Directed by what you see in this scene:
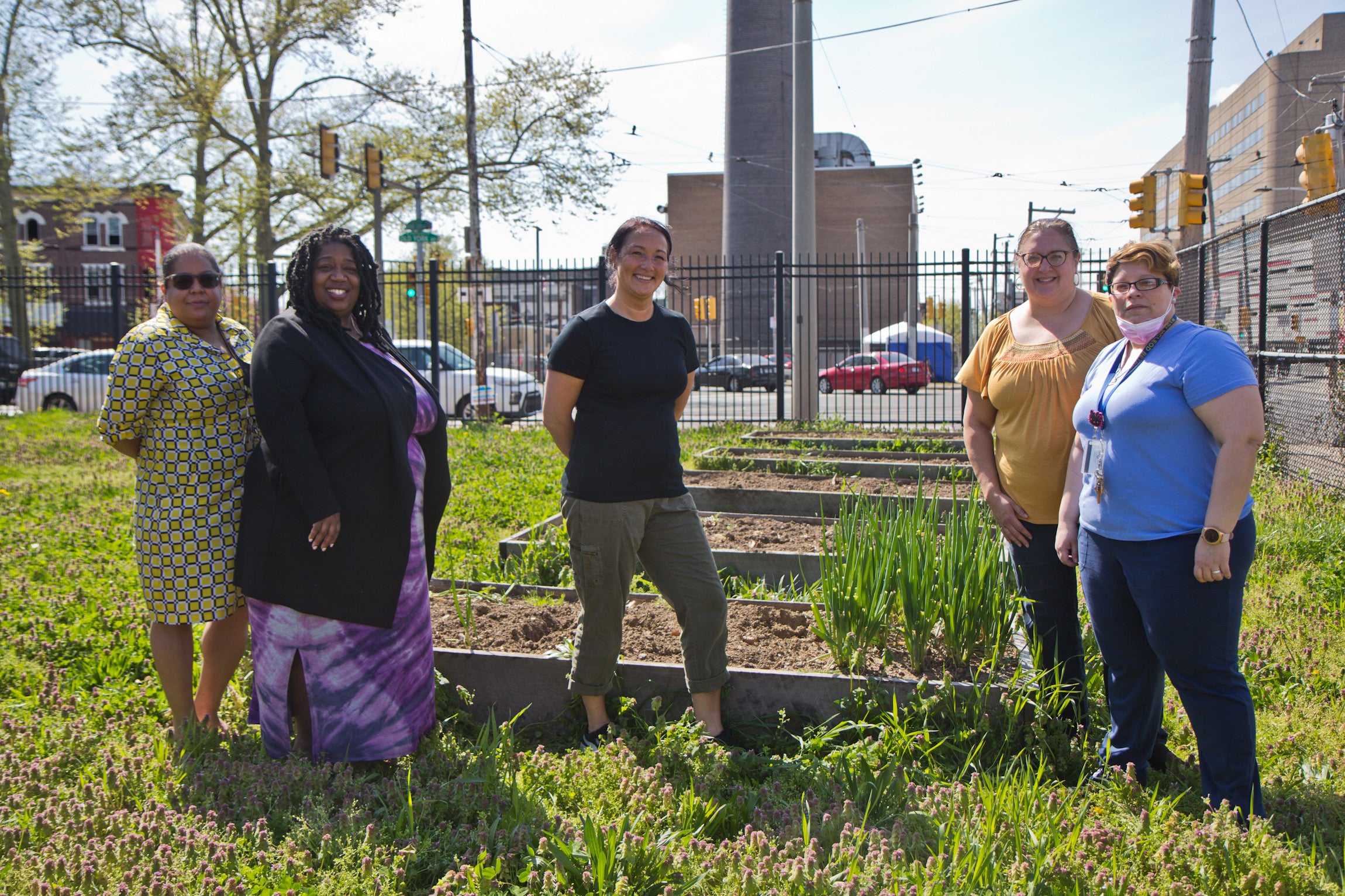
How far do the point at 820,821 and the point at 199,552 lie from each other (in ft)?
7.72

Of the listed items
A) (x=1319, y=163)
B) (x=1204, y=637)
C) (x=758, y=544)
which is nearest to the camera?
(x=1204, y=637)

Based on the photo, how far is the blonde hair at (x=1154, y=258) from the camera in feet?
9.48

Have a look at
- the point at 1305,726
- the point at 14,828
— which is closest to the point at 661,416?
the point at 14,828

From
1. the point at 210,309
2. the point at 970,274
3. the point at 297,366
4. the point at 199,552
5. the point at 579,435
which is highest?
the point at 970,274

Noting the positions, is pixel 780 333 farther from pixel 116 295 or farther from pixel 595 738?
pixel 116 295

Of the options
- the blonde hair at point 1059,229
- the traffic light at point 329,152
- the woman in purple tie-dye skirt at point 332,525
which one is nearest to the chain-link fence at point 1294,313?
the blonde hair at point 1059,229

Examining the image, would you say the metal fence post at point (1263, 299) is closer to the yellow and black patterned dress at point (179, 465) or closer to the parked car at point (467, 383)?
the yellow and black patterned dress at point (179, 465)

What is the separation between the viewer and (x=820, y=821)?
286cm

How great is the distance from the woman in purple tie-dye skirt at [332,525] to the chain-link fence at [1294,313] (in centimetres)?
674

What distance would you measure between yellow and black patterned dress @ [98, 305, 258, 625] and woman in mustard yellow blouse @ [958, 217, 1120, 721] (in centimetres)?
276

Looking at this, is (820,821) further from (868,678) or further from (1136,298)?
(1136,298)

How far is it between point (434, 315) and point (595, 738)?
517 inches

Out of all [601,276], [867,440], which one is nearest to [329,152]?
[601,276]

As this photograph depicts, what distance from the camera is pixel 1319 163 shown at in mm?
12742
